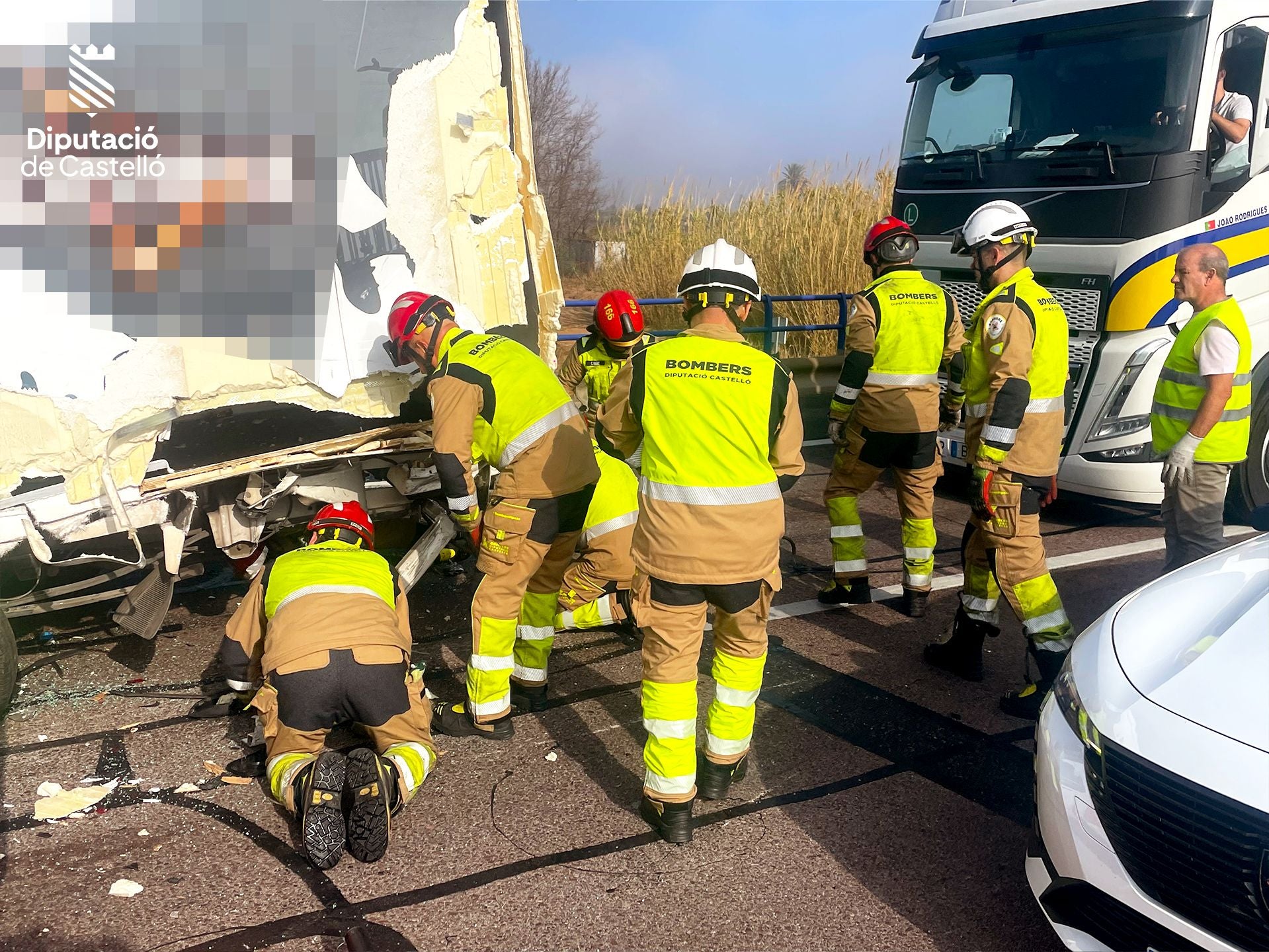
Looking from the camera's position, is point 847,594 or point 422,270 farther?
point 847,594

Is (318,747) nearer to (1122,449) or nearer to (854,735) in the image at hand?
(854,735)

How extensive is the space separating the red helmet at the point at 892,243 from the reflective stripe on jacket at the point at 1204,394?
144 centimetres

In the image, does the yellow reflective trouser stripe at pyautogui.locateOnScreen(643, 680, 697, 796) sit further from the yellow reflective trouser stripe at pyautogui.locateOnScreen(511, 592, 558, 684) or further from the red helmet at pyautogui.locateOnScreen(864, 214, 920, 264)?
the red helmet at pyautogui.locateOnScreen(864, 214, 920, 264)

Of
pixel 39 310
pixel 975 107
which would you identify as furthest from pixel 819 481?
pixel 39 310

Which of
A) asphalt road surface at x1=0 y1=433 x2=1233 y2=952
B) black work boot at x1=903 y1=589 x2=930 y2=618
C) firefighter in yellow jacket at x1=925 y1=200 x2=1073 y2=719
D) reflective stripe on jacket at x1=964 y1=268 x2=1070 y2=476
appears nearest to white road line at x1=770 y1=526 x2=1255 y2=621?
black work boot at x1=903 y1=589 x2=930 y2=618

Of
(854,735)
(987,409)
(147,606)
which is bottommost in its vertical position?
(854,735)

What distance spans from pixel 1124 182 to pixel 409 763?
5.35 metres

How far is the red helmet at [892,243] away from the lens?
547 centimetres

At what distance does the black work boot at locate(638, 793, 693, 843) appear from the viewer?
3.35 metres

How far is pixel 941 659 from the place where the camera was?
15.6 ft

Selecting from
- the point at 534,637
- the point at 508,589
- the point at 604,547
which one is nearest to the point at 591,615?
the point at 604,547

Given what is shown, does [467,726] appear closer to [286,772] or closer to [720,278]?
[286,772]

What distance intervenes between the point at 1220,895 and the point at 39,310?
397 centimetres

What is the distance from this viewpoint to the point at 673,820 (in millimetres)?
3357
